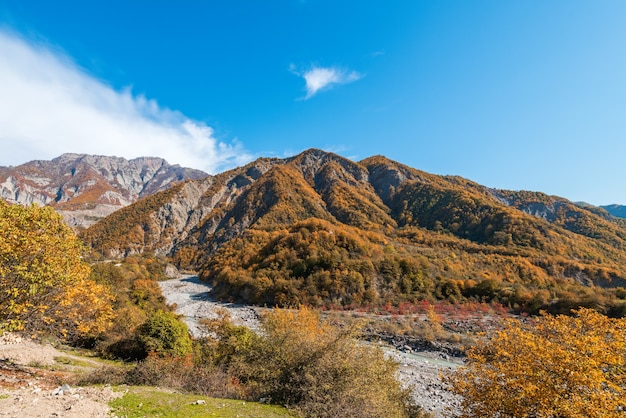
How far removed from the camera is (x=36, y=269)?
935 centimetres

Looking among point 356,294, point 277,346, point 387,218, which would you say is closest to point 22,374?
point 277,346

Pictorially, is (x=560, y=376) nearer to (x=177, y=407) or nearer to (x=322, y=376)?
(x=322, y=376)

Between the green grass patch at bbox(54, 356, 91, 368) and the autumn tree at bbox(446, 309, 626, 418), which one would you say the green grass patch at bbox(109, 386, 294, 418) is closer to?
the autumn tree at bbox(446, 309, 626, 418)

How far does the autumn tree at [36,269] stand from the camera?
909 cm

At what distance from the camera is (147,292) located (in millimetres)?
36969

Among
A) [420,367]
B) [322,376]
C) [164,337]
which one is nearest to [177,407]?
[322,376]

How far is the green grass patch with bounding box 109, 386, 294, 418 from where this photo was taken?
851 cm

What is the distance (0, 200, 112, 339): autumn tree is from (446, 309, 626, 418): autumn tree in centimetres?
1470

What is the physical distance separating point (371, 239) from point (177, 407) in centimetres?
7458

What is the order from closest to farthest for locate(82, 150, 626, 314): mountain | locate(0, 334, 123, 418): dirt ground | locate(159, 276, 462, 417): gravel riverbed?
1. locate(0, 334, 123, 418): dirt ground
2. locate(159, 276, 462, 417): gravel riverbed
3. locate(82, 150, 626, 314): mountain

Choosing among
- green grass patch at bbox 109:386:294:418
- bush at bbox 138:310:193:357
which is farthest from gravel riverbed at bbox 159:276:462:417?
bush at bbox 138:310:193:357

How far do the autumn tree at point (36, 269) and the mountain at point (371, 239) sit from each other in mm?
41773

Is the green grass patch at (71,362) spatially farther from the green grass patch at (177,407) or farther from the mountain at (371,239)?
the mountain at (371,239)

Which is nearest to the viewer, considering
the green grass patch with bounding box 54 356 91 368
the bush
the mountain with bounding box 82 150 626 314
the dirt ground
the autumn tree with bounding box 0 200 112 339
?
the dirt ground
